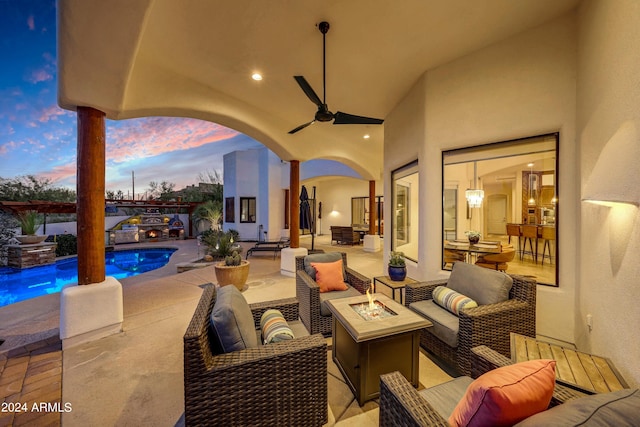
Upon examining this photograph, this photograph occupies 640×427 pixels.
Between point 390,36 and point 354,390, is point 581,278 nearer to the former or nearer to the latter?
point 354,390

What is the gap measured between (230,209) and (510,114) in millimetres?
11612

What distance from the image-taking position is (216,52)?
309cm

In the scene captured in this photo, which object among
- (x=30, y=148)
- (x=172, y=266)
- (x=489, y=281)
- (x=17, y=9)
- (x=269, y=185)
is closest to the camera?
(x=489, y=281)

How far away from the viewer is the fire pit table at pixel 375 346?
185 centimetres

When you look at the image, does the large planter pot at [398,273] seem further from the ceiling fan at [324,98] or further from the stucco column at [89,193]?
the stucco column at [89,193]

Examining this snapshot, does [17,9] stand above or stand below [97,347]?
above

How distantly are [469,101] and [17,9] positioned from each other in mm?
8849

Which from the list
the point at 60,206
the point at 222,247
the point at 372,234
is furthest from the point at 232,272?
the point at 60,206

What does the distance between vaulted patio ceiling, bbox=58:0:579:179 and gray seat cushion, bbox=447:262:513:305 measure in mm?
2661

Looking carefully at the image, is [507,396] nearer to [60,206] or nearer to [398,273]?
[398,273]

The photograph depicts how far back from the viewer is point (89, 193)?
2766 mm

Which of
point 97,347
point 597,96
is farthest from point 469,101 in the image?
point 97,347

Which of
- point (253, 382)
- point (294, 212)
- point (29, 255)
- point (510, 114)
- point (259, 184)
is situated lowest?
point (29, 255)

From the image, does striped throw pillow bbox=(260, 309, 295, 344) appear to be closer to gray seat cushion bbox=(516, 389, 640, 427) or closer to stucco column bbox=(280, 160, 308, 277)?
gray seat cushion bbox=(516, 389, 640, 427)
